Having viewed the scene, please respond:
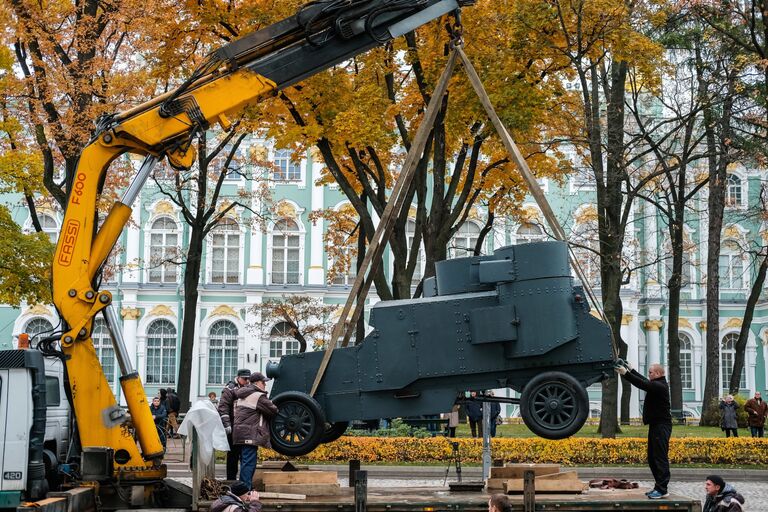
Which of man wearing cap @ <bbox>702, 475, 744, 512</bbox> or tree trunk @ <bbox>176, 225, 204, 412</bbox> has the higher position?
tree trunk @ <bbox>176, 225, 204, 412</bbox>

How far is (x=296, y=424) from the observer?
40.6 ft

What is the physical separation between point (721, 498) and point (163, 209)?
44.6 m

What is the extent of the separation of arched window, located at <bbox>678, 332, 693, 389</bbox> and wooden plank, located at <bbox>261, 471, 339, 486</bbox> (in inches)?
1833

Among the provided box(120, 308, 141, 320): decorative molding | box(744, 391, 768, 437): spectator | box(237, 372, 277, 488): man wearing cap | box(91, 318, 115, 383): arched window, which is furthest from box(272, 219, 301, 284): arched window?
box(237, 372, 277, 488): man wearing cap

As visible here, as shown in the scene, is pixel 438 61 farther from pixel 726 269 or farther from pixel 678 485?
pixel 726 269

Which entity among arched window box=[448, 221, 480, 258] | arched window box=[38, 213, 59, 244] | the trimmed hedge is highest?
arched window box=[38, 213, 59, 244]

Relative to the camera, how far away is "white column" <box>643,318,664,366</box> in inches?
2168

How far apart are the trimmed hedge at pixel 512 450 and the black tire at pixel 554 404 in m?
10.9

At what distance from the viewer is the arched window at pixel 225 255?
2128 inches

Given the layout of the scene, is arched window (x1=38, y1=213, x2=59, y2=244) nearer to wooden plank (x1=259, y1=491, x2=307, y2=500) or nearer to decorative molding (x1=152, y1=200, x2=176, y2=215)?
decorative molding (x1=152, y1=200, x2=176, y2=215)

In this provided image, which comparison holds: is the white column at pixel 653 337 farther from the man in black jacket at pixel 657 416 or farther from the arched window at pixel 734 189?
the man in black jacket at pixel 657 416

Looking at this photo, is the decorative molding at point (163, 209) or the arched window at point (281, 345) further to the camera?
the decorative molding at point (163, 209)

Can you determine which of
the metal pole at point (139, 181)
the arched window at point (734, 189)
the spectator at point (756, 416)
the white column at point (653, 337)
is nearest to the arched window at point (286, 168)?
the white column at point (653, 337)

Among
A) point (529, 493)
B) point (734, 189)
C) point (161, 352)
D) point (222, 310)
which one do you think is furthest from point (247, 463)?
point (734, 189)
